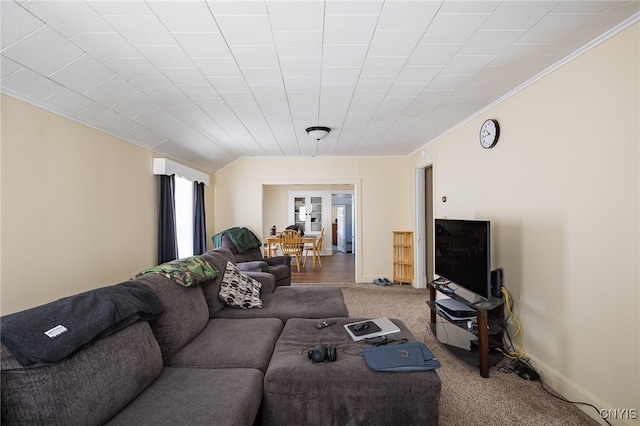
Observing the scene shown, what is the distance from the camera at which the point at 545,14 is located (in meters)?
1.59

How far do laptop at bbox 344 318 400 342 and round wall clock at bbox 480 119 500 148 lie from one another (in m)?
2.00

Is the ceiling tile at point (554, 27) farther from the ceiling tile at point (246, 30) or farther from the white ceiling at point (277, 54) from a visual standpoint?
the ceiling tile at point (246, 30)

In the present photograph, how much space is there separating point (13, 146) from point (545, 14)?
3.28 metres

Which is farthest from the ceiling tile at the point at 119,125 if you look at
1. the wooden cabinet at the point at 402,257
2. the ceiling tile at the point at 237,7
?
the wooden cabinet at the point at 402,257

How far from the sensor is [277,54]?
1.95 meters

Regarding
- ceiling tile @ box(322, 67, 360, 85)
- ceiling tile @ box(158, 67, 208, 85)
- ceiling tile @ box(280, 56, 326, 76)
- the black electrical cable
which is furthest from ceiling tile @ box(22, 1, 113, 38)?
the black electrical cable

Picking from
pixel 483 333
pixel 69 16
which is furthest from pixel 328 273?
pixel 69 16

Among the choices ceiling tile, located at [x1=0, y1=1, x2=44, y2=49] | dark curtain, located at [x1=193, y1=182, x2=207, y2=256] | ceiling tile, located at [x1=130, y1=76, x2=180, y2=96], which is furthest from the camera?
dark curtain, located at [x1=193, y1=182, x2=207, y2=256]

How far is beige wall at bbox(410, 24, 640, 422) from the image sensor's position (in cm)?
168

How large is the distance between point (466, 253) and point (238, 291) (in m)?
2.17

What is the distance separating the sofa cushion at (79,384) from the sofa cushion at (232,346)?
0.33 metres

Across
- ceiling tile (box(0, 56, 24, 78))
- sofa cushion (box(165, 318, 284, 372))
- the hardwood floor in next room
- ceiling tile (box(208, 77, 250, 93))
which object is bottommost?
the hardwood floor in next room

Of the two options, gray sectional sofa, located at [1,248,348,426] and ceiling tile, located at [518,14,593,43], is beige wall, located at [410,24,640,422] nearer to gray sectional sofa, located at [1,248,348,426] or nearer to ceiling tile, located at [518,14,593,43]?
ceiling tile, located at [518,14,593,43]

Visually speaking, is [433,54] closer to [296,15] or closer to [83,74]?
[296,15]
